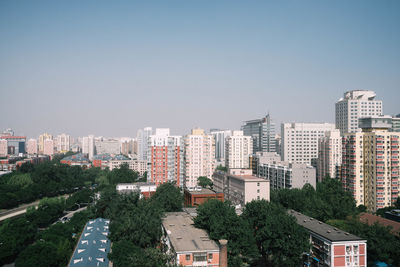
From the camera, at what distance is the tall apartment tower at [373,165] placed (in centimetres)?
3125

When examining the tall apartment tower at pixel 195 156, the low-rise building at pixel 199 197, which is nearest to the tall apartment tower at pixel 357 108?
the tall apartment tower at pixel 195 156

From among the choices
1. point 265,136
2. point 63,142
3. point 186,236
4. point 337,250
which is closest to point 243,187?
point 186,236

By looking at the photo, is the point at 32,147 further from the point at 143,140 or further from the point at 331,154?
the point at 331,154

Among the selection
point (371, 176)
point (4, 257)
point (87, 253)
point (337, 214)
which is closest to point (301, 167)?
point (371, 176)

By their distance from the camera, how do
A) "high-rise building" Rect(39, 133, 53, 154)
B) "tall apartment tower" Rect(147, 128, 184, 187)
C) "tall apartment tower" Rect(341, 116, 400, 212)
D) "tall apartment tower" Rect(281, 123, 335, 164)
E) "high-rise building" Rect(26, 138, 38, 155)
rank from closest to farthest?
"tall apartment tower" Rect(341, 116, 400, 212)
"tall apartment tower" Rect(147, 128, 184, 187)
"tall apartment tower" Rect(281, 123, 335, 164)
"high-rise building" Rect(26, 138, 38, 155)
"high-rise building" Rect(39, 133, 53, 154)

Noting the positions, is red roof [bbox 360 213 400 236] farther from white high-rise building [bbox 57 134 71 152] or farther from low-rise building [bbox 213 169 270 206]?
white high-rise building [bbox 57 134 71 152]

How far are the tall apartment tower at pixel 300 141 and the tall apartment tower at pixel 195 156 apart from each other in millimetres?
17259

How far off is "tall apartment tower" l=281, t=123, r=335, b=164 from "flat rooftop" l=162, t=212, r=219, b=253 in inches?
1490

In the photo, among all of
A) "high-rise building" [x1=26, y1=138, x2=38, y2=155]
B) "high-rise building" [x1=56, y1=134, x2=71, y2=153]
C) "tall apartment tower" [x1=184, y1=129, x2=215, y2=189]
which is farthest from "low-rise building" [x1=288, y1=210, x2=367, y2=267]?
"high-rise building" [x1=56, y1=134, x2=71, y2=153]

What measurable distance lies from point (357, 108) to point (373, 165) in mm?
27359

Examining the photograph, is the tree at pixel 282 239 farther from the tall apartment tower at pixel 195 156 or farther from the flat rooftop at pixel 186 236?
the tall apartment tower at pixel 195 156

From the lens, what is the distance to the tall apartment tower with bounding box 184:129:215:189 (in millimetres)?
43719

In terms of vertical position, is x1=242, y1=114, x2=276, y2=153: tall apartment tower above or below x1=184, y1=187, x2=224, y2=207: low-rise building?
above

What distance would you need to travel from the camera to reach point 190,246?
15.0 m
